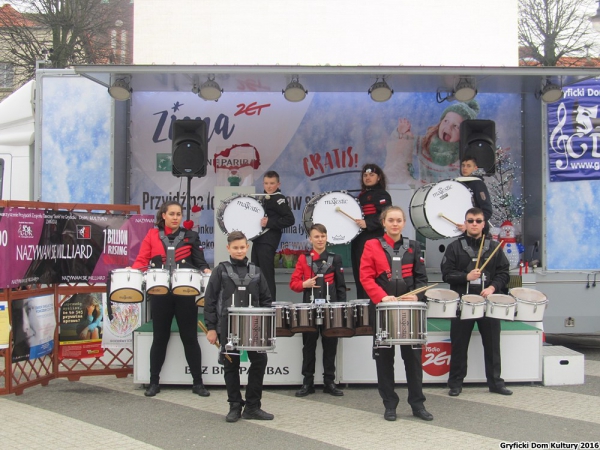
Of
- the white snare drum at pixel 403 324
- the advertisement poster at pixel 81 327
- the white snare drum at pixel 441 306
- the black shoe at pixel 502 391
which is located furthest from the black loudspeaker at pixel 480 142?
the advertisement poster at pixel 81 327

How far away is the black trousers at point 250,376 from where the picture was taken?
5863 mm

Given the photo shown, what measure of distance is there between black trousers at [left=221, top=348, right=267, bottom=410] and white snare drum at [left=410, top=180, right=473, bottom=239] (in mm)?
3333

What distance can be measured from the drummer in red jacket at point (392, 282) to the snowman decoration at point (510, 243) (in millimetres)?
3951

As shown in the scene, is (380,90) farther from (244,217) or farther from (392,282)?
(392,282)

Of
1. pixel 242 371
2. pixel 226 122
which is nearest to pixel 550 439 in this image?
pixel 242 371

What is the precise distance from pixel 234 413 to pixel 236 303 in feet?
3.22

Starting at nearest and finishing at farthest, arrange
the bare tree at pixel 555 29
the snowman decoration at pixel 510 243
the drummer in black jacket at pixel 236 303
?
the drummer in black jacket at pixel 236 303, the snowman decoration at pixel 510 243, the bare tree at pixel 555 29

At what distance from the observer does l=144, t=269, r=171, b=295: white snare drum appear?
6.48 meters

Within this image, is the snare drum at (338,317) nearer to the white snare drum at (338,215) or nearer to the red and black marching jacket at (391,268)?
the red and black marching jacket at (391,268)

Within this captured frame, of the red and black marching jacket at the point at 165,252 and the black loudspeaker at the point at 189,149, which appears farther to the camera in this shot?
the black loudspeaker at the point at 189,149

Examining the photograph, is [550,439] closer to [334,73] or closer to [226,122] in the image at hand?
[334,73]

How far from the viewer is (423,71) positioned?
8.34 meters

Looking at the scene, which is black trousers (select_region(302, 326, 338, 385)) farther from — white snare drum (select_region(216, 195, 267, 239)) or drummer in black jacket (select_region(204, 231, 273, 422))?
white snare drum (select_region(216, 195, 267, 239))

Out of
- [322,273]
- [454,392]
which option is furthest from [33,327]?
[454,392]
